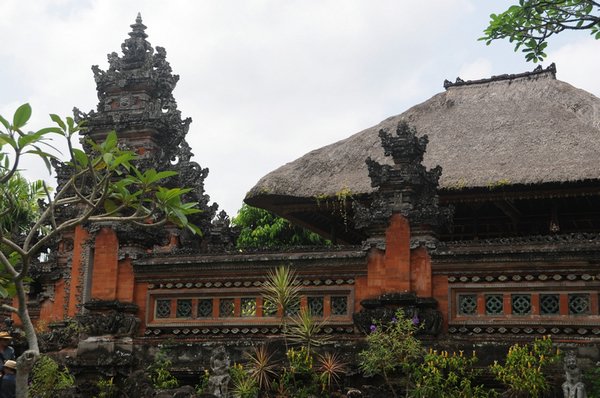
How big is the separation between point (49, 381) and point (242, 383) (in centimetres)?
306

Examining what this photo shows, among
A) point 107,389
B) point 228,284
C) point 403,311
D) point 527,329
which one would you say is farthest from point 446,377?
point 107,389

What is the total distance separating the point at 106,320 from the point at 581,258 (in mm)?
6881

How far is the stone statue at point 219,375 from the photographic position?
431 inches

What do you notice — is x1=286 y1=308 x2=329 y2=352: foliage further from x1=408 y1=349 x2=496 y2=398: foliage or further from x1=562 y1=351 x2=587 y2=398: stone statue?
x1=562 y1=351 x2=587 y2=398: stone statue

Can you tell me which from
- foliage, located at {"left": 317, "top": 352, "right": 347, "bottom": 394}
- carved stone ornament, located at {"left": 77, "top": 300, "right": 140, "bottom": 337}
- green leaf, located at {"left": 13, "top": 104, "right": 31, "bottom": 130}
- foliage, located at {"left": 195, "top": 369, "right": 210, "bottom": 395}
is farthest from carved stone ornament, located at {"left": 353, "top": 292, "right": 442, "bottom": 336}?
green leaf, located at {"left": 13, "top": 104, "right": 31, "bottom": 130}

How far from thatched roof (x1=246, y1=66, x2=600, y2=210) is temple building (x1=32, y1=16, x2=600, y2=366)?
0.13ft

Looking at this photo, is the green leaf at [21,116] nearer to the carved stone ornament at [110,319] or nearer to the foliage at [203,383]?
the foliage at [203,383]

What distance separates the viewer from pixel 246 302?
1273cm

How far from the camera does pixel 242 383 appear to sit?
37.6 ft

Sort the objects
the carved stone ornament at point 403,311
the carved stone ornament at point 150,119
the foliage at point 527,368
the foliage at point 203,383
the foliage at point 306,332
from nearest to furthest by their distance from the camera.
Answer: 1. the foliage at point 527,368
2. the carved stone ornament at point 403,311
3. the foliage at point 203,383
4. the foliage at point 306,332
5. the carved stone ornament at point 150,119

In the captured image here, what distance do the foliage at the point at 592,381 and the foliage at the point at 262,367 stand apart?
13.4 feet

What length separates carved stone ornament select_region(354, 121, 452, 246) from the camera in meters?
11.8

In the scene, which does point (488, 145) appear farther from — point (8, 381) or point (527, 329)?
point (8, 381)

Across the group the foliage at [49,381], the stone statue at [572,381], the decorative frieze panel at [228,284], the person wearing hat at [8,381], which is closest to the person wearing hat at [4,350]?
the person wearing hat at [8,381]
